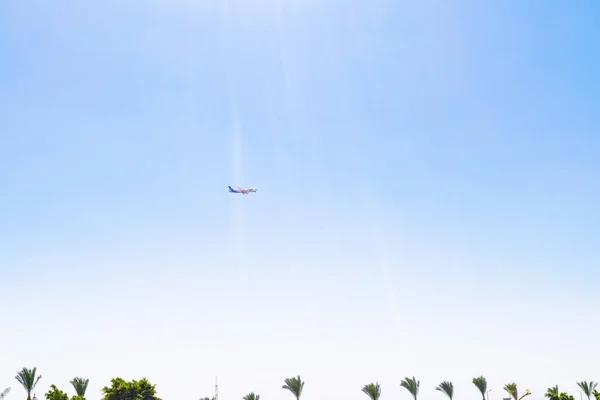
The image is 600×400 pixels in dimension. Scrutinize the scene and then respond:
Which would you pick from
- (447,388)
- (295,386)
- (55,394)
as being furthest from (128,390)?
(447,388)

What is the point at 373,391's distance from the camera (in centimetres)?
6931

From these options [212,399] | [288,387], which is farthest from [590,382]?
[212,399]

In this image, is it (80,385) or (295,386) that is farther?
(295,386)

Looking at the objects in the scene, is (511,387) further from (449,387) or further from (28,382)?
(28,382)

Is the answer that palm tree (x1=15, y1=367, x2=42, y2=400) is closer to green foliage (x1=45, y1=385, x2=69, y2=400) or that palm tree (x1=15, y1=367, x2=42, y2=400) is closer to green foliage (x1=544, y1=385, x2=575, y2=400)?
green foliage (x1=45, y1=385, x2=69, y2=400)

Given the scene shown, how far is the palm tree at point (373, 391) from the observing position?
6894 cm

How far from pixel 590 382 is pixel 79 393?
7457 centimetres

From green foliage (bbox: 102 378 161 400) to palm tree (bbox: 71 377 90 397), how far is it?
6.47m

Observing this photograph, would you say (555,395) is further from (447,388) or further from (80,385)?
(80,385)

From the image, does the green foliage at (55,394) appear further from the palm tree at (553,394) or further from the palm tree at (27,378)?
the palm tree at (553,394)

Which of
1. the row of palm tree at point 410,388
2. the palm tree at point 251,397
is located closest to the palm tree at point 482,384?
the row of palm tree at point 410,388

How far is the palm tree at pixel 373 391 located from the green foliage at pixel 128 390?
104 ft

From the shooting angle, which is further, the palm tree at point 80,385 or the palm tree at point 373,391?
the palm tree at point 373,391

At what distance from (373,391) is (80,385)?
39.1 meters
